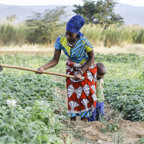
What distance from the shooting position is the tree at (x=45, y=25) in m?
14.1

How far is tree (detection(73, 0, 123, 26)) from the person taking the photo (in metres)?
21.2

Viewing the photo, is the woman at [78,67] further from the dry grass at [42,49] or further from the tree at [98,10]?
the tree at [98,10]

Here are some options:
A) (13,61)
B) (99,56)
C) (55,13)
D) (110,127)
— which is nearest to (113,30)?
(55,13)

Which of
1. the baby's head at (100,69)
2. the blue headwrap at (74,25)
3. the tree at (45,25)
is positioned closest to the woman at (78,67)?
the blue headwrap at (74,25)

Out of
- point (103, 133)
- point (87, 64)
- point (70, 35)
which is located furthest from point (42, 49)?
point (103, 133)

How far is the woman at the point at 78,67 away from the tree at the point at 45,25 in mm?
10543

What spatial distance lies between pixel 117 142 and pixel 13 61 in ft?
20.5

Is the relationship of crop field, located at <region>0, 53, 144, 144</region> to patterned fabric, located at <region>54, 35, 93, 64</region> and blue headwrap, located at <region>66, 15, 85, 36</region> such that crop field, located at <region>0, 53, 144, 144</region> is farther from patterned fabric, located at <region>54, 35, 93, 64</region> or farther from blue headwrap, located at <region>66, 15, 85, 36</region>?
blue headwrap, located at <region>66, 15, 85, 36</region>

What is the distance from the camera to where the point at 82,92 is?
375 cm

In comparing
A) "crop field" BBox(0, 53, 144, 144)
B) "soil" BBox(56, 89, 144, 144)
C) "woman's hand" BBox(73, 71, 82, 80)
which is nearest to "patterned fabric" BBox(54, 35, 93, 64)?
"woman's hand" BBox(73, 71, 82, 80)

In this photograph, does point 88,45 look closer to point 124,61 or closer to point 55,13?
point 124,61

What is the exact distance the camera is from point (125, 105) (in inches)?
178

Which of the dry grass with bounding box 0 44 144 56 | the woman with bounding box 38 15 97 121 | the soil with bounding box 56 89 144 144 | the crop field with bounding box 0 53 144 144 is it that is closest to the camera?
the crop field with bounding box 0 53 144 144

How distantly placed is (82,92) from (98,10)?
1844 centimetres
